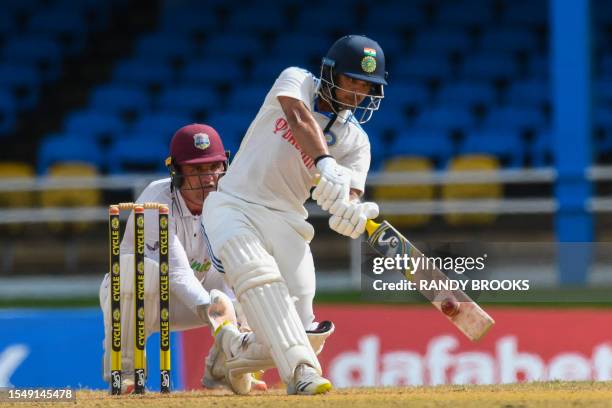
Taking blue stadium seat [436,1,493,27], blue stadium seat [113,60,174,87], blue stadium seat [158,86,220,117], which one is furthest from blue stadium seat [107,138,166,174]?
blue stadium seat [436,1,493,27]

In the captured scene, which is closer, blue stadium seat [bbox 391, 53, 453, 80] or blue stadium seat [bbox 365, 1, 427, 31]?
blue stadium seat [bbox 391, 53, 453, 80]

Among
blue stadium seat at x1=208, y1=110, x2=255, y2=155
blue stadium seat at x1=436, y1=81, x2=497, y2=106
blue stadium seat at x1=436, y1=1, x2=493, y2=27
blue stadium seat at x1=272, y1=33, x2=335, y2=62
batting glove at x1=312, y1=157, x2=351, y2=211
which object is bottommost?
batting glove at x1=312, y1=157, x2=351, y2=211

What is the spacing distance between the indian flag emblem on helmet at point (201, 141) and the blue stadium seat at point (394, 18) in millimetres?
9724

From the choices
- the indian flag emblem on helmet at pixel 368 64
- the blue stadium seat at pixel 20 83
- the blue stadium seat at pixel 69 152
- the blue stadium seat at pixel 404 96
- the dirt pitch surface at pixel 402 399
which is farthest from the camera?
the blue stadium seat at pixel 20 83

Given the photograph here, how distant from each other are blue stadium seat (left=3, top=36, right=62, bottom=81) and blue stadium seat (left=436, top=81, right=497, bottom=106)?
517 centimetres

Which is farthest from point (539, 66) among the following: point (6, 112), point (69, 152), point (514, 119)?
point (6, 112)

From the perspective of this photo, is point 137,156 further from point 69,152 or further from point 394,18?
point 394,18

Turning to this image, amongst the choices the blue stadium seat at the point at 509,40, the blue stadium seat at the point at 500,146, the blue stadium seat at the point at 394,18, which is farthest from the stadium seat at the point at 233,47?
the blue stadium seat at the point at 500,146

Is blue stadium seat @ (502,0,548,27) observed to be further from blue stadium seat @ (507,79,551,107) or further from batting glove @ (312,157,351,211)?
batting glove @ (312,157,351,211)

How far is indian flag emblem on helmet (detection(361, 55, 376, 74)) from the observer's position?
6.40m

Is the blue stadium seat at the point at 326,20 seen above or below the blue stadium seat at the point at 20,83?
above

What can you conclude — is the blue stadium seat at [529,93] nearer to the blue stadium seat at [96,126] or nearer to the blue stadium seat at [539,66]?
the blue stadium seat at [539,66]

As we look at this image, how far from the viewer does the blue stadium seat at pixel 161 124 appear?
14.8 metres

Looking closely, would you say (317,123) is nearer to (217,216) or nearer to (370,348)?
(217,216)
